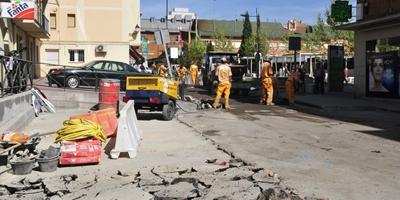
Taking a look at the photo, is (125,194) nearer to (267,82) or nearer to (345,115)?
(345,115)

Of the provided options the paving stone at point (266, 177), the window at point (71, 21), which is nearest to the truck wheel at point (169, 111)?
the paving stone at point (266, 177)

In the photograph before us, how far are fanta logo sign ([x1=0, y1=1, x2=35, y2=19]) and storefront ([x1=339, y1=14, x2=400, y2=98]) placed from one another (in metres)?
15.2

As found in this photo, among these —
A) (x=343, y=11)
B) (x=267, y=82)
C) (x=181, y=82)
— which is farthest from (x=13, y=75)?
(x=343, y=11)

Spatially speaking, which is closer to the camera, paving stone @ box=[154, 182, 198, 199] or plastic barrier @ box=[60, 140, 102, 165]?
paving stone @ box=[154, 182, 198, 199]

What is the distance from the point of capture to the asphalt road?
7.82 meters

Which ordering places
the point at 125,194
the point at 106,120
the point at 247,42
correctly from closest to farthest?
the point at 125,194 → the point at 106,120 → the point at 247,42

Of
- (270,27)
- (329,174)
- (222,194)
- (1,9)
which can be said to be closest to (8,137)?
(222,194)

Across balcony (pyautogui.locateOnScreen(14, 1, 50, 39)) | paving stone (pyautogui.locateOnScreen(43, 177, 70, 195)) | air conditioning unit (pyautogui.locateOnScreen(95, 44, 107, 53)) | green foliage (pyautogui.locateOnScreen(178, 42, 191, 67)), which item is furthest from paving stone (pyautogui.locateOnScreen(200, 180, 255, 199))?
green foliage (pyautogui.locateOnScreen(178, 42, 191, 67))

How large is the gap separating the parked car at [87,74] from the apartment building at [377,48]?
34.5 feet

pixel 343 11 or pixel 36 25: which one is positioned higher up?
pixel 343 11

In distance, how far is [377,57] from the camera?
25.5m

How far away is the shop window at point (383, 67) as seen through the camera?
23.9 meters

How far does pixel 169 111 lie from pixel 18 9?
43.3 feet

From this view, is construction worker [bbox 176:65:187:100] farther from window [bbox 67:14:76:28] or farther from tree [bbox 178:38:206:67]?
tree [bbox 178:38:206:67]
